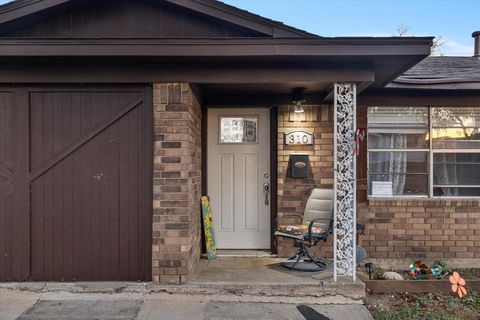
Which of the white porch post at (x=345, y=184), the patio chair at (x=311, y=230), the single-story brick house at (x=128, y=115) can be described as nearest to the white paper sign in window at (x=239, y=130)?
the single-story brick house at (x=128, y=115)

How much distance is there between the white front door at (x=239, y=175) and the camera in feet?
18.7

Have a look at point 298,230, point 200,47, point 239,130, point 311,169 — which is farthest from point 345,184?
point 200,47

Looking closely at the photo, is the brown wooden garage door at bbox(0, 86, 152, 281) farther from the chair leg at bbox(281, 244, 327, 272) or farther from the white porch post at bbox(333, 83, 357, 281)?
the white porch post at bbox(333, 83, 357, 281)

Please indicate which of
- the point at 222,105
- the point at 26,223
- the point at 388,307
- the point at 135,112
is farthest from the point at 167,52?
the point at 388,307

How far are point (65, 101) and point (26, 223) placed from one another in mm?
1437

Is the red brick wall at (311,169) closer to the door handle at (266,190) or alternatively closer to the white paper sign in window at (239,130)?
the door handle at (266,190)

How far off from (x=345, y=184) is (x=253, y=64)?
1693 mm

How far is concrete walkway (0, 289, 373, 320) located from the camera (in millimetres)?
3768

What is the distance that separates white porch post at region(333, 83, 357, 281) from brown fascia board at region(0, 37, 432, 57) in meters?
0.52

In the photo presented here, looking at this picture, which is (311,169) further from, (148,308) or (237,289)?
(148,308)

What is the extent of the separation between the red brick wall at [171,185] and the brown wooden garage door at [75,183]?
6.1 inches

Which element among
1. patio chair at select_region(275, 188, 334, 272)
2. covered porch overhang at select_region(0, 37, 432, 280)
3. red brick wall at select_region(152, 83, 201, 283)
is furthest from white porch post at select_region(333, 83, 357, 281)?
red brick wall at select_region(152, 83, 201, 283)

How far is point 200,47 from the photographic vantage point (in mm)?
4008

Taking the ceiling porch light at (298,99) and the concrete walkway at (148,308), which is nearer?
the concrete walkway at (148,308)
